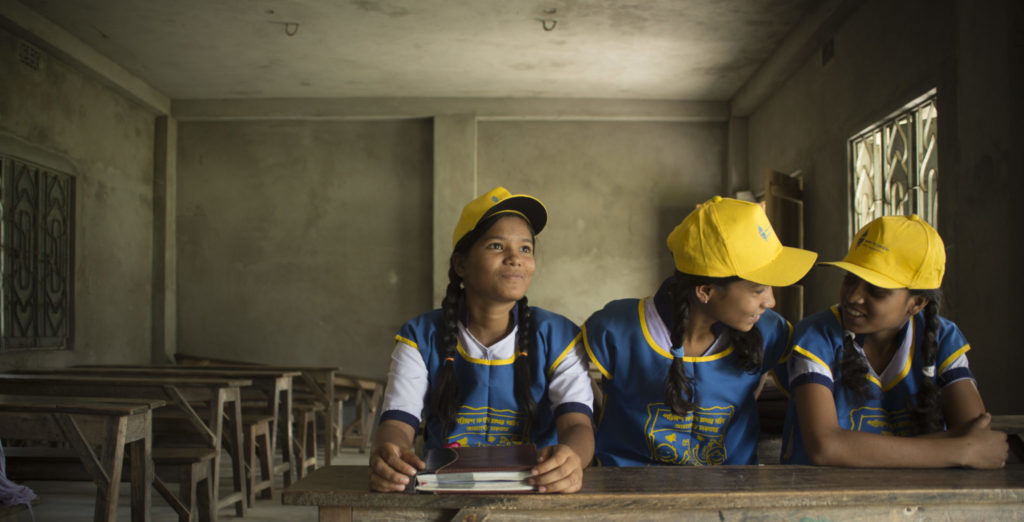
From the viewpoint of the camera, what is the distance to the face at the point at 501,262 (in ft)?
6.21

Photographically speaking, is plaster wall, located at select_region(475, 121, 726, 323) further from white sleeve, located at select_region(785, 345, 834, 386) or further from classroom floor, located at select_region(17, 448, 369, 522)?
white sleeve, located at select_region(785, 345, 834, 386)

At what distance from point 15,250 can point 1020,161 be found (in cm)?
692

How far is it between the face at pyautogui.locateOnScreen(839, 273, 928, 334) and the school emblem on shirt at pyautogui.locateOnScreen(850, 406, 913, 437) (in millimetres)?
199

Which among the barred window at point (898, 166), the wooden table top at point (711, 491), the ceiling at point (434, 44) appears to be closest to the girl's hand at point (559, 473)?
the wooden table top at point (711, 491)

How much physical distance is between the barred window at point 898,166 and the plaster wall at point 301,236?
4.79m

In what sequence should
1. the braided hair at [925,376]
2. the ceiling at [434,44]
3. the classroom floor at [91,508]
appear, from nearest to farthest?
1. the braided hair at [925,376]
2. the classroom floor at [91,508]
3. the ceiling at [434,44]

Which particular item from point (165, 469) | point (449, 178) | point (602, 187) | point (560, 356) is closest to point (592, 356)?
point (560, 356)

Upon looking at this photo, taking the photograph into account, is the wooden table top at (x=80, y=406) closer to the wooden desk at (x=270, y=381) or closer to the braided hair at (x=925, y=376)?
the wooden desk at (x=270, y=381)

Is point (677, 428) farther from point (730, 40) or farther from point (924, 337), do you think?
point (730, 40)

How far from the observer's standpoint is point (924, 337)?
1901 mm

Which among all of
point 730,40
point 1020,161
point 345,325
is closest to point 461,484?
point 1020,161

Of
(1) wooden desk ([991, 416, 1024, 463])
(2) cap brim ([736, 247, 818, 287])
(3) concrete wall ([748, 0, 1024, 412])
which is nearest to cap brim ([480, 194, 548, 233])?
(2) cap brim ([736, 247, 818, 287])

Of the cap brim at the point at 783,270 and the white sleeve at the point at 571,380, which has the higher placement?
the cap brim at the point at 783,270

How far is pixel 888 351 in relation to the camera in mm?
1953
